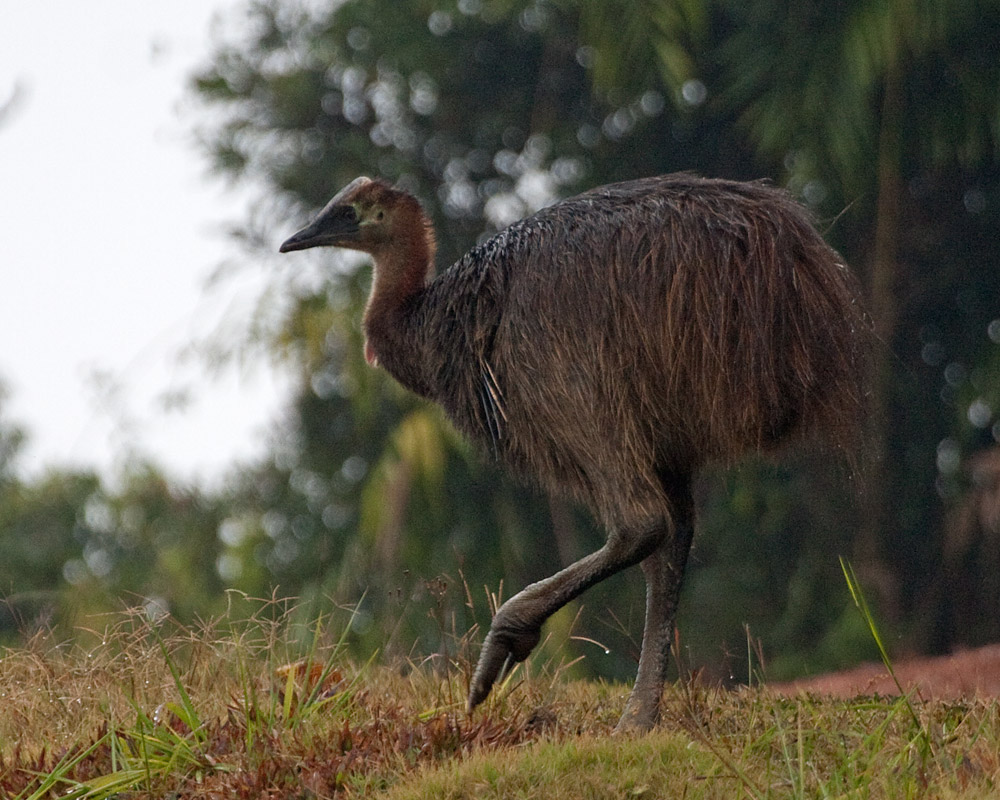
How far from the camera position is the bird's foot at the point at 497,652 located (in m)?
4.17

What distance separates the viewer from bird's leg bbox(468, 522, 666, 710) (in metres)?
4.17

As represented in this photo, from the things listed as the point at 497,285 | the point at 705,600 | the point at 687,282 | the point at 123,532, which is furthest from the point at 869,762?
the point at 123,532

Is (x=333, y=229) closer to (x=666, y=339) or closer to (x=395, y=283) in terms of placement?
(x=395, y=283)

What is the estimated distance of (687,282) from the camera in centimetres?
411

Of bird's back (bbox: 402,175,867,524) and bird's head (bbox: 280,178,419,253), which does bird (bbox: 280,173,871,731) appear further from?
bird's head (bbox: 280,178,419,253)

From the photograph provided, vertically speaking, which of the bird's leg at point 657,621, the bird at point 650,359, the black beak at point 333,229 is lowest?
the bird's leg at point 657,621

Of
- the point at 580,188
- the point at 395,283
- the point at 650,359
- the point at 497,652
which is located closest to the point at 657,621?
the point at 497,652

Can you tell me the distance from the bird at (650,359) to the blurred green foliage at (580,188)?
4.46 m

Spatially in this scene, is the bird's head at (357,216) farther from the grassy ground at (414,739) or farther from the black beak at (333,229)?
the grassy ground at (414,739)

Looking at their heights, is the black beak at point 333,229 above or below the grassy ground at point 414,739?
above

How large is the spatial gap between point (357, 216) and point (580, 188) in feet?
18.1

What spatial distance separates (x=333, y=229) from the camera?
17.8ft

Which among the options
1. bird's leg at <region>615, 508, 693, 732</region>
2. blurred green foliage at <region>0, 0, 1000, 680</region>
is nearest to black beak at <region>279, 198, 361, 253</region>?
bird's leg at <region>615, 508, 693, 732</region>

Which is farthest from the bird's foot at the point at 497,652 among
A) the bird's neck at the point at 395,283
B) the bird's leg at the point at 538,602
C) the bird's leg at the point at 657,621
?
the bird's neck at the point at 395,283
